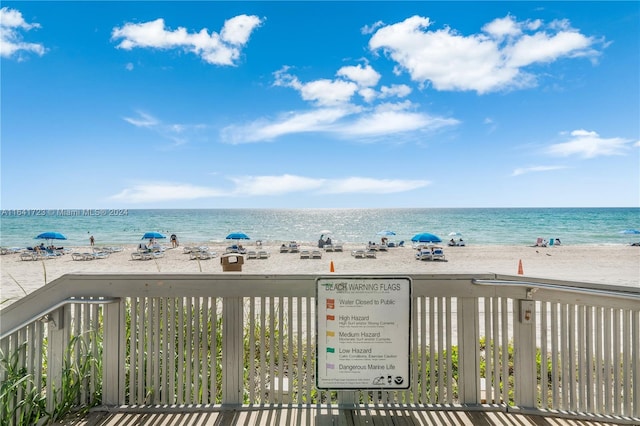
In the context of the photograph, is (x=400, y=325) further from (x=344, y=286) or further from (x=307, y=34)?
(x=307, y=34)

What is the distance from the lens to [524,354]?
246cm

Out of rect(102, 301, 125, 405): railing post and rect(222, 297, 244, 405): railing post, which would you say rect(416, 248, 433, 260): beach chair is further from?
rect(102, 301, 125, 405): railing post

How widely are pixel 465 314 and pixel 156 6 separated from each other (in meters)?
7.99

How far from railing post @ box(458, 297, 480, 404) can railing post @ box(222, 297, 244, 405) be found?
177 centimetres

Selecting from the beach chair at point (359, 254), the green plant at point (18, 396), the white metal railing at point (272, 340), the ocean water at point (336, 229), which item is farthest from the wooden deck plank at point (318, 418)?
the ocean water at point (336, 229)

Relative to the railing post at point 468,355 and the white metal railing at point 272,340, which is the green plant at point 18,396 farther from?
the railing post at point 468,355

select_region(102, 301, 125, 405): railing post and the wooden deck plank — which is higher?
select_region(102, 301, 125, 405): railing post

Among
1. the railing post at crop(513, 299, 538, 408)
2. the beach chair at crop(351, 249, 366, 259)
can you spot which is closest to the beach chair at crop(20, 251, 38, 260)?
the beach chair at crop(351, 249, 366, 259)

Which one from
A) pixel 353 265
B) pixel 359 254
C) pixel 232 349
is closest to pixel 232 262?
pixel 232 349

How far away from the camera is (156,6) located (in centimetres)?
661

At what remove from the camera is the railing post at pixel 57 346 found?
7.95ft

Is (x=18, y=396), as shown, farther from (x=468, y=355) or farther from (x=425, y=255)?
(x=425, y=255)

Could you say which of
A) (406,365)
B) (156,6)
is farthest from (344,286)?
(156,6)

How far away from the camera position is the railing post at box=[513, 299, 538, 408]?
246 cm
